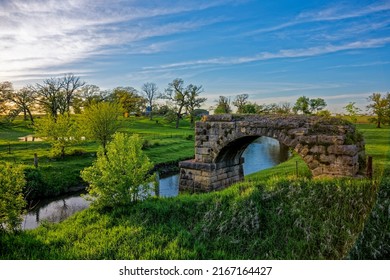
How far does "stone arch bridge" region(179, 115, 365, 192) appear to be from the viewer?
32.0ft

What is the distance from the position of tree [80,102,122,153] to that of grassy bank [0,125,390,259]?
696 inches

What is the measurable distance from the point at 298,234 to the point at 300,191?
1.36 metres

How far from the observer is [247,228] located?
7.02 metres

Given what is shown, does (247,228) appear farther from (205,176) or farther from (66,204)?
(66,204)

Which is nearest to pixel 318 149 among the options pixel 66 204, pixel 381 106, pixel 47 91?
pixel 381 106

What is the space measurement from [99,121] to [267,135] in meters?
17.7

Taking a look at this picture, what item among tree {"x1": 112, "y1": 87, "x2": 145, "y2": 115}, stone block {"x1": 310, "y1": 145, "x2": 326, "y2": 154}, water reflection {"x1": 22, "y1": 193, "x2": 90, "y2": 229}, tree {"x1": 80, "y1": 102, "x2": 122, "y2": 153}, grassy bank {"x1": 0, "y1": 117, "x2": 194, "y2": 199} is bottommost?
water reflection {"x1": 22, "y1": 193, "x2": 90, "y2": 229}

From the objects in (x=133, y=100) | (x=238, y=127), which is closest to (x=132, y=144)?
(x=238, y=127)

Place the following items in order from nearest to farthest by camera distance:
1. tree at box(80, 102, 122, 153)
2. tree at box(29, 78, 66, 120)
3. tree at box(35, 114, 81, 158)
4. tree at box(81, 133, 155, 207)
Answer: tree at box(81, 133, 155, 207), tree at box(29, 78, 66, 120), tree at box(35, 114, 81, 158), tree at box(80, 102, 122, 153)

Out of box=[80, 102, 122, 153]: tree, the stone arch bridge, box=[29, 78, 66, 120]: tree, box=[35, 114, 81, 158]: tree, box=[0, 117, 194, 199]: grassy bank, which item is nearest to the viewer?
the stone arch bridge

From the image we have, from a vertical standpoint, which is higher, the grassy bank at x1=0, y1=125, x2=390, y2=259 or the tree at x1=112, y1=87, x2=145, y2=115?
the tree at x1=112, y1=87, x2=145, y2=115

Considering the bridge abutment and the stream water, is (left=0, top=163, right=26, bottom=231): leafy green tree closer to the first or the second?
the stream water

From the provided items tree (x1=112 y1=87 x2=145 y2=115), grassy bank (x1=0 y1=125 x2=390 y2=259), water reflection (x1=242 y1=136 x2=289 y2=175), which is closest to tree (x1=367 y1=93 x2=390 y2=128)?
grassy bank (x1=0 y1=125 x2=390 y2=259)

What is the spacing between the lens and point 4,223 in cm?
869
